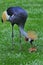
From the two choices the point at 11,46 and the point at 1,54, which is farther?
the point at 11,46

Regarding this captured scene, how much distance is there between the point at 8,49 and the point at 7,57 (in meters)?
0.60

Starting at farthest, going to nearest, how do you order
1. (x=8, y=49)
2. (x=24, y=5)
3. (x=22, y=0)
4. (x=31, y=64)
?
(x=22, y=0), (x=24, y=5), (x=8, y=49), (x=31, y=64)

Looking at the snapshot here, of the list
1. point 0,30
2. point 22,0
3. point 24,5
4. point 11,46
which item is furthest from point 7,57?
point 22,0

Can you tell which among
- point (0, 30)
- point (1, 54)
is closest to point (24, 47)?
point (1, 54)

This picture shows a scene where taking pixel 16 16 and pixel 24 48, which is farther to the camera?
pixel 24 48

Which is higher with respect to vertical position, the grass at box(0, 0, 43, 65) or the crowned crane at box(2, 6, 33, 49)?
the crowned crane at box(2, 6, 33, 49)

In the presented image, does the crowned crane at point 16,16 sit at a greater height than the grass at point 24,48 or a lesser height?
greater

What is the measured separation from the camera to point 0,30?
988 centimetres

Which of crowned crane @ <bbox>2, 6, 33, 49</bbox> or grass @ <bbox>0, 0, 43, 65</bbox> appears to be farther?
crowned crane @ <bbox>2, 6, 33, 49</bbox>

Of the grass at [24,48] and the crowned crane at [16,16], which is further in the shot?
the crowned crane at [16,16]

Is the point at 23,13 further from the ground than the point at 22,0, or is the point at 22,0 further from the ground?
the point at 23,13

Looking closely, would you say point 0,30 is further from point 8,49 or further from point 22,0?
point 22,0

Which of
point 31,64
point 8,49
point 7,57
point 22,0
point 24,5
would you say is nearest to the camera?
point 31,64

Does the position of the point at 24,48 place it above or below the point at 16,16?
below
